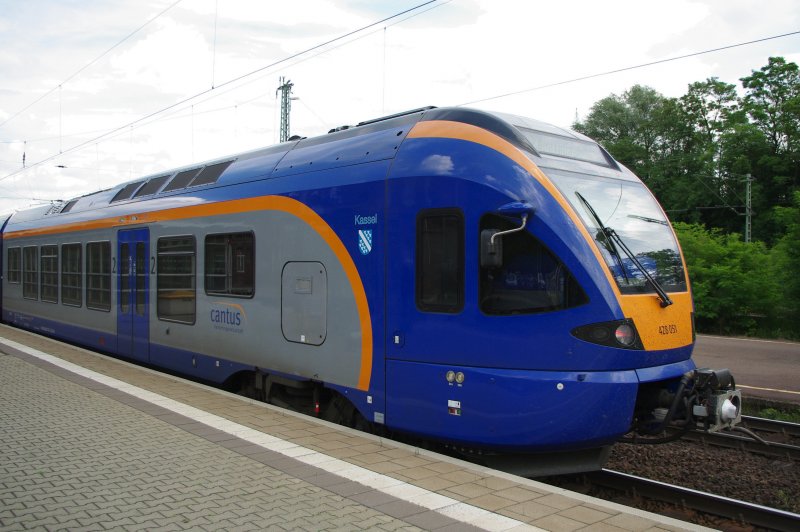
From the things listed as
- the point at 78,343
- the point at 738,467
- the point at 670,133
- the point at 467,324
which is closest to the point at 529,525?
the point at 467,324

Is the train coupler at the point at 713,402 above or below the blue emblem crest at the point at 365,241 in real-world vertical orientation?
below

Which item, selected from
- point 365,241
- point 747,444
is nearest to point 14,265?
point 365,241

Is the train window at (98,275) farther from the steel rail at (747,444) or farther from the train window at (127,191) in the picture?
the steel rail at (747,444)

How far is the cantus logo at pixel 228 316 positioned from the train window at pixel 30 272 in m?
9.51

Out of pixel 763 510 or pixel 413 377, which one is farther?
pixel 413 377

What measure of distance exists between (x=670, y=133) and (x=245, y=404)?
164ft

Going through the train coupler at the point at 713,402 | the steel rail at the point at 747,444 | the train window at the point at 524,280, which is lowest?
the steel rail at the point at 747,444

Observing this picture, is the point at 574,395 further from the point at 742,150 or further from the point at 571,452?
the point at 742,150

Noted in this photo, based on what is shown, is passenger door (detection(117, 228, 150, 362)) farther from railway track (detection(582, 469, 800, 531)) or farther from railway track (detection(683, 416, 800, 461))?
railway track (detection(683, 416, 800, 461))

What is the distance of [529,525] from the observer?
4.15 metres

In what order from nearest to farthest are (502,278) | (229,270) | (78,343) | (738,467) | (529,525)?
1. (529,525)
2. (502,278)
3. (738,467)
4. (229,270)
5. (78,343)

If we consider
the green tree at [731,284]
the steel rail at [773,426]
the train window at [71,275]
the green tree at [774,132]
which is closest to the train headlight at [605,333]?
the steel rail at [773,426]

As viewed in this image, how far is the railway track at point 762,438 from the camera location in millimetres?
7383

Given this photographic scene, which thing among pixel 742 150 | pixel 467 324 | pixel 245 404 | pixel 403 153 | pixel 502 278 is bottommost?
pixel 245 404
